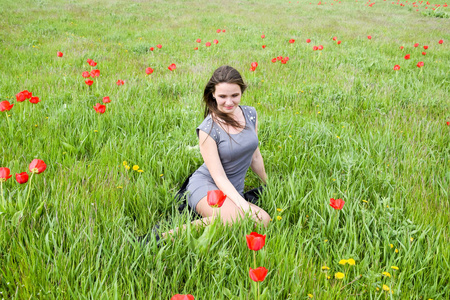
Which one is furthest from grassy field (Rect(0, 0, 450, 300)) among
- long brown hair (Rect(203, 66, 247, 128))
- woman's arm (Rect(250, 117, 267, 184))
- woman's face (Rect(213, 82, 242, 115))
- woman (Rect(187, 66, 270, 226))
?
woman's face (Rect(213, 82, 242, 115))

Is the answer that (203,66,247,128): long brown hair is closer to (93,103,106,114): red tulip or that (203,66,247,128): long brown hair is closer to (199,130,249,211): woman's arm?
(199,130,249,211): woman's arm

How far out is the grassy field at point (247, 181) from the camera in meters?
1.58

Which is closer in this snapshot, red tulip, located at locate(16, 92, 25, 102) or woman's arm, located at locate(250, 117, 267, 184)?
woman's arm, located at locate(250, 117, 267, 184)

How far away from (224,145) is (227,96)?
1.27ft

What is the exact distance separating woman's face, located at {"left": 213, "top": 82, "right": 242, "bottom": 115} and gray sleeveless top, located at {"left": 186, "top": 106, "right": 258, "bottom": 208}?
15 cm

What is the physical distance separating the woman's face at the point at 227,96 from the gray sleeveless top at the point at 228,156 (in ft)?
0.49

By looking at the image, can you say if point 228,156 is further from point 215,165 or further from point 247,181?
point 247,181

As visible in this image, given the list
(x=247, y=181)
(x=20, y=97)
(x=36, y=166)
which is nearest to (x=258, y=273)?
(x=36, y=166)

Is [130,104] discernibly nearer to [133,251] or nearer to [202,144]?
[202,144]

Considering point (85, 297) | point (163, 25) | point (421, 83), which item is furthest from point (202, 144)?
point (163, 25)

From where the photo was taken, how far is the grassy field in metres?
1.58

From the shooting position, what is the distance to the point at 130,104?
395 centimetres

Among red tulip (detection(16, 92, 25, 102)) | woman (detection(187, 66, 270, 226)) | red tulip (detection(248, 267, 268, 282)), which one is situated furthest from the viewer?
red tulip (detection(16, 92, 25, 102))

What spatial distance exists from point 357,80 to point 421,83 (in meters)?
0.99
